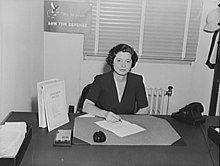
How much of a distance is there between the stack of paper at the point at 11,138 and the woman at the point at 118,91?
26.6 inches

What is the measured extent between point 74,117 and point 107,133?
0.31 m

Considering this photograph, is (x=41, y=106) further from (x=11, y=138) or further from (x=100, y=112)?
(x=100, y=112)

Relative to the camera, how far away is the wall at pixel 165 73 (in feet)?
9.86

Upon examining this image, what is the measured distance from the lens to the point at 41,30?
9.24 ft

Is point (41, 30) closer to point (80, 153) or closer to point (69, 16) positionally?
point (69, 16)

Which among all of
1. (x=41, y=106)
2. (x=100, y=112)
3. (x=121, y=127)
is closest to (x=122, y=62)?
(x=100, y=112)

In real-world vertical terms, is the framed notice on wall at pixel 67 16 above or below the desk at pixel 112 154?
above

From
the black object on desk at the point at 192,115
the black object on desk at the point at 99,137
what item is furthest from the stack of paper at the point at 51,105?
the black object on desk at the point at 192,115

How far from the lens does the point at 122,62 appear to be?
1942 mm

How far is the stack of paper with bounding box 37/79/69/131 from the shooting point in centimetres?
146

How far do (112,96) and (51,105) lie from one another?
0.65 metres

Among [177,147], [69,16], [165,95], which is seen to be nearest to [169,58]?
[165,95]

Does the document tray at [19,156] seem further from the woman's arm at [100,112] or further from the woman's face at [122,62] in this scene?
the woman's face at [122,62]

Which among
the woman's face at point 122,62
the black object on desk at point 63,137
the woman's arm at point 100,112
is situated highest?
the woman's face at point 122,62
